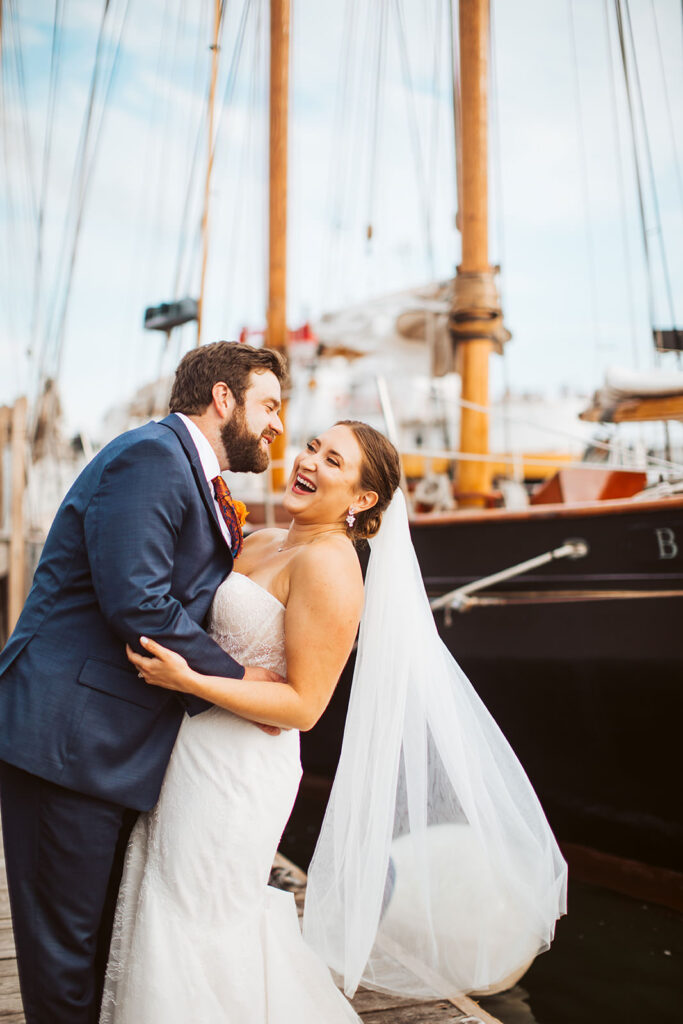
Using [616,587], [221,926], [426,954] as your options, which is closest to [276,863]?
[426,954]

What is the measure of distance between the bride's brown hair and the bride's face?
19 millimetres

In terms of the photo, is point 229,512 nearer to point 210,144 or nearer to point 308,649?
point 308,649

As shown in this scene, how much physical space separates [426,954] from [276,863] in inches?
60.7

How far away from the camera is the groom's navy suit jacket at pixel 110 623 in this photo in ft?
5.63

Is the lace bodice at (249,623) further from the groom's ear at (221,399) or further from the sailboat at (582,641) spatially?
the sailboat at (582,641)

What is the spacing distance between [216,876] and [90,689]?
589 mm

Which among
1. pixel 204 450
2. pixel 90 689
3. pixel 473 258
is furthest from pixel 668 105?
pixel 90 689

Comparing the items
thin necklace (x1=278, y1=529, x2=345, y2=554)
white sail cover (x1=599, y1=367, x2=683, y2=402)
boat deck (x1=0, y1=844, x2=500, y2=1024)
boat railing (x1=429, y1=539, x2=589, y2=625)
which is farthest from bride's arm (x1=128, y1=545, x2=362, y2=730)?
white sail cover (x1=599, y1=367, x2=683, y2=402)

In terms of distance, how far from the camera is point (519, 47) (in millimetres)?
10258

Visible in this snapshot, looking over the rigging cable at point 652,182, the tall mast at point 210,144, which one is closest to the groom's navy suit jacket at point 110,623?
the tall mast at point 210,144

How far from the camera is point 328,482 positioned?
2207 mm

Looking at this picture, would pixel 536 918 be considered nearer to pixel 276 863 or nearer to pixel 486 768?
pixel 486 768

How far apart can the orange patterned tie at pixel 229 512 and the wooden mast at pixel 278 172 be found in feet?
24.2

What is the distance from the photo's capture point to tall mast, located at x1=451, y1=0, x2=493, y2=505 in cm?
668
